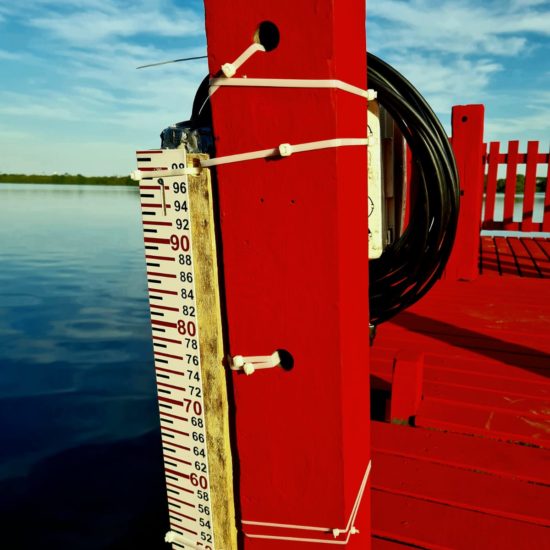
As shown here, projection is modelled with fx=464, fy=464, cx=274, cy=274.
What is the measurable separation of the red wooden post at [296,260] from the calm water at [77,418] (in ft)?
10.6

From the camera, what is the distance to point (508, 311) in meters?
4.23

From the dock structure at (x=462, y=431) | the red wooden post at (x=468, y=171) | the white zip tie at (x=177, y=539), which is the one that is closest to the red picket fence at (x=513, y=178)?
the red wooden post at (x=468, y=171)

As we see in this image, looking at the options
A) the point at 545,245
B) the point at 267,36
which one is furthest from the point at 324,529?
the point at 545,245

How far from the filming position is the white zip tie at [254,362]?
122 centimetres

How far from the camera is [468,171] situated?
16.3 feet

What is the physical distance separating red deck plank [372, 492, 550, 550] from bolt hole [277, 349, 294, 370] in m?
1.13

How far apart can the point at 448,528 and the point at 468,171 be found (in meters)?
3.99

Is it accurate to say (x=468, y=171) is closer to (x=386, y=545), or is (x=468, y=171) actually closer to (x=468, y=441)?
(x=468, y=441)

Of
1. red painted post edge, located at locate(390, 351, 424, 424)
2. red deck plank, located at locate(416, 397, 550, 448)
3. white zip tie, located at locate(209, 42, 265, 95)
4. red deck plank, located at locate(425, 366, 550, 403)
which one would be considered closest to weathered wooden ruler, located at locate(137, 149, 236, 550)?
white zip tie, located at locate(209, 42, 265, 95)

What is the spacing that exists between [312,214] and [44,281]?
1414 cm

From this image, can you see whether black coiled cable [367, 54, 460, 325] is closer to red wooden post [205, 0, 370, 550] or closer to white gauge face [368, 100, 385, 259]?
white gauge face [368, 100, 385, 259]

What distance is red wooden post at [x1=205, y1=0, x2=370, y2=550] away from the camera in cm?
106

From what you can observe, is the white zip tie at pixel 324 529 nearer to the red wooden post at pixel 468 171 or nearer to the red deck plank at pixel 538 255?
the red wooden post at pixel 468 171

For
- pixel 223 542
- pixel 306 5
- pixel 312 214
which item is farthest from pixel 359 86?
pixel 223 542
